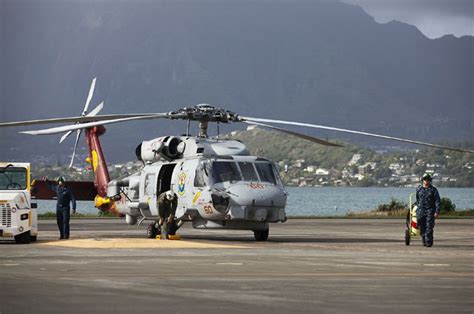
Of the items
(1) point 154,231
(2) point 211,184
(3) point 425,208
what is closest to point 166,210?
(1) point 154,231

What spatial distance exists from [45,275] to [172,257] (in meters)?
5.54

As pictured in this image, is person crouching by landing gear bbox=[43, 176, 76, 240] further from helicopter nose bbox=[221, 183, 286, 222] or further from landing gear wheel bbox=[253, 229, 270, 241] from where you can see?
landing gear wheel bbox=[253, 229, 270, 241]

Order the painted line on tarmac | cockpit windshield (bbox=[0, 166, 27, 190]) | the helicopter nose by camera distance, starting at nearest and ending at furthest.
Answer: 1. the painted line on tarmac
2. cockpit windshield (bbox=[0, 166, 27, 190])
3. the helicopter nose

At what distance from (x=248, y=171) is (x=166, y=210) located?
8.60ft

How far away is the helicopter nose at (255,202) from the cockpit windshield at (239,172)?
0.40 metres

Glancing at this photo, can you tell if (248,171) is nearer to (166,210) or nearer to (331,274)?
(166,210)

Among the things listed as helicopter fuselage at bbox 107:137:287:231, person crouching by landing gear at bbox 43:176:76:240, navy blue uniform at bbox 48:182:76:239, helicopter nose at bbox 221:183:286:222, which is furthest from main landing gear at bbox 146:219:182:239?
navy blue uniform at bbox 48:182:76:239

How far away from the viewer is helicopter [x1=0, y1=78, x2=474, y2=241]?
108ft

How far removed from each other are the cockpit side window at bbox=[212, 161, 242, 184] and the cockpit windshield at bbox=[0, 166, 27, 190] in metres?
5.15

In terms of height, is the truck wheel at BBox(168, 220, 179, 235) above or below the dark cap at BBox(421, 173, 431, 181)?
below

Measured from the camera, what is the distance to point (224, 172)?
34.0 metres

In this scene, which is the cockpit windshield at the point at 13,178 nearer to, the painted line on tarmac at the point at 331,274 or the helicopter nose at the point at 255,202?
the helicopter nose at the point at 255,202

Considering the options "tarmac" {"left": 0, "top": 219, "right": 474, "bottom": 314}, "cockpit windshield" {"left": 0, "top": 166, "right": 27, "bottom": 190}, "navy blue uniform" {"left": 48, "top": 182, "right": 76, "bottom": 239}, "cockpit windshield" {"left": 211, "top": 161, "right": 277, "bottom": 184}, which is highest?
"cockpit windshield" {"left": 211, "top": 161, "right": 277, "bottom": 184}

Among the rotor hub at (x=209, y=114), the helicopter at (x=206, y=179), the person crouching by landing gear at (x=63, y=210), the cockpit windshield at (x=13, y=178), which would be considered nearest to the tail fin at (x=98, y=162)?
the helicopter at (x=206, y=179)
